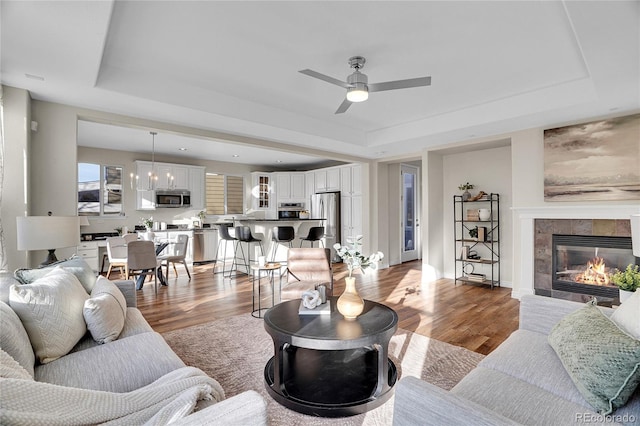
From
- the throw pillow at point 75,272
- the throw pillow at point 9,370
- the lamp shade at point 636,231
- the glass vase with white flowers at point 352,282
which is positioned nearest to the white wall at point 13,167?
the throw pillow at point 75,272

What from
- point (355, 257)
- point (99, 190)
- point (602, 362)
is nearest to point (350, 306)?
point (355, 257)

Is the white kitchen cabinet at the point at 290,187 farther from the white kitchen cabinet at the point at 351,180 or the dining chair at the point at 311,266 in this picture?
the dining chair at the point at 311,266

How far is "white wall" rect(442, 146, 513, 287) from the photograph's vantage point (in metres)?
5.32

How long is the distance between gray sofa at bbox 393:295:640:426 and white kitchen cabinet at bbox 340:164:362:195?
5.67 meters

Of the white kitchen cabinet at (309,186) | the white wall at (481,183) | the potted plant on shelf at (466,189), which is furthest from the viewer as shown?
the white kitchen cabinet at (309,186)

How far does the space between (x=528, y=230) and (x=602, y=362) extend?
375 centimetres

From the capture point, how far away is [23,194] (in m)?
3.00

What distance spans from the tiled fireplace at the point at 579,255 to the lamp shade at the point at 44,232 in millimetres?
5487

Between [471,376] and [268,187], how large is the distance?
7866 millimetres

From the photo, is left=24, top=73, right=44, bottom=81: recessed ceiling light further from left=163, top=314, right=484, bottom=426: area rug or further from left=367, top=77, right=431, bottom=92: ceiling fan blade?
left=367, top=77, right=431, bottom=92: ceiling fan blade

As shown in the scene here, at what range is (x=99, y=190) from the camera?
671 centimetres

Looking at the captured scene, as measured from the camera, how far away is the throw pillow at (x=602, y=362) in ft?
4.02

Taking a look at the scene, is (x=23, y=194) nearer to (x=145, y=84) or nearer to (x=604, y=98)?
(x=145, y=84)

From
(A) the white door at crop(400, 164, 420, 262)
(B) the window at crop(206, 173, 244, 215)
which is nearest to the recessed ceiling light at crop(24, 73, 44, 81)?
(B) the window at crop(206, 173, 244, 215)
